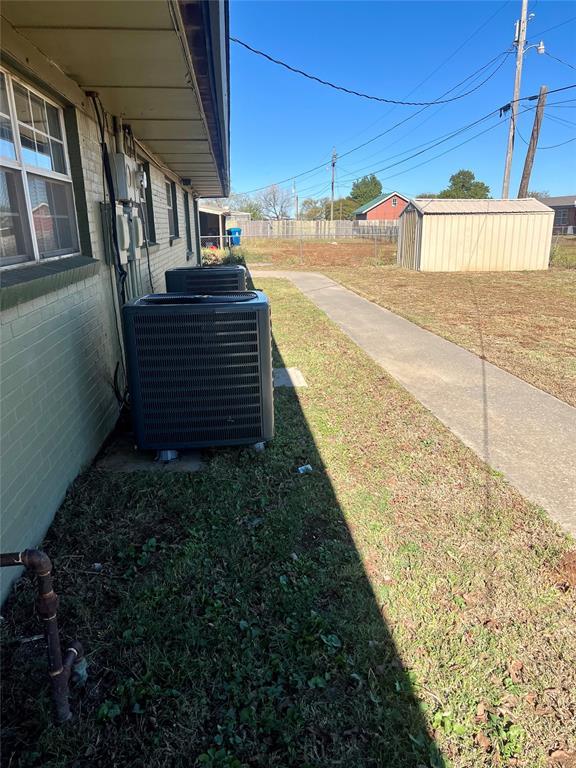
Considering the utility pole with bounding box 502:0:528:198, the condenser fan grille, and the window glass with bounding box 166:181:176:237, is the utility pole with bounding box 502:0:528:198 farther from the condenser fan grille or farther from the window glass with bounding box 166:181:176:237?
the condenser fan grille

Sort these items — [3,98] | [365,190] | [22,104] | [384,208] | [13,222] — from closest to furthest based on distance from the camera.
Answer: [3,98] < [13,222] < [22,104] < [384,208] < [365,190]

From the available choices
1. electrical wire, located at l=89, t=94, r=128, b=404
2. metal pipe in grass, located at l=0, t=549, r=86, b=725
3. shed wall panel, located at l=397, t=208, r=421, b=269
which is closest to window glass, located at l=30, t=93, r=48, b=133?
electrical wire, located at l=89, t=94, r=128, b=404

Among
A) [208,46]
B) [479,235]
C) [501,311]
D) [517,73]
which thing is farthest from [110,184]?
[517,73]

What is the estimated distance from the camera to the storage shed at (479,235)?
19.2 meters

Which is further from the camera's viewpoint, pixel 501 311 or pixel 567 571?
pixel 501 311

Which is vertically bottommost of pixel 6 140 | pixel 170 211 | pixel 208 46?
pixel 170 211

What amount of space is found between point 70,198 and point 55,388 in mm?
1611

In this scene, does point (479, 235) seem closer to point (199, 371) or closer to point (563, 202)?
point (199, 371)

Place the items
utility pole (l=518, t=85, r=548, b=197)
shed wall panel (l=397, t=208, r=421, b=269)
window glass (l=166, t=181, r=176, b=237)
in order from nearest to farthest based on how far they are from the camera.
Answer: window glass (l=166, t=181, r=176, b=237), shed wall panel (l=397, t=208, r=421, b=269), utility pole (l=518, t=85, r=548, b=197)

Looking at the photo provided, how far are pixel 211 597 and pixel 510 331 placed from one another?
7766mm

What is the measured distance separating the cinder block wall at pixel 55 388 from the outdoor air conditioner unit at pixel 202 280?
1.89 metres

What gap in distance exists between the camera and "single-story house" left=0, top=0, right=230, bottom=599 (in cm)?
247

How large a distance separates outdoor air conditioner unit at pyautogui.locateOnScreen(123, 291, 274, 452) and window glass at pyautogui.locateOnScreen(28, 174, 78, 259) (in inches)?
26.9

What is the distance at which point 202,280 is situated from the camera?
646 cm
